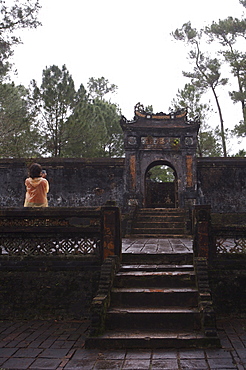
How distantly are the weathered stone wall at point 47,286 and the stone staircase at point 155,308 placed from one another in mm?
663

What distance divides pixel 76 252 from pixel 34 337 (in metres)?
1.52

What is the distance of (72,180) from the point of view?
17406 mm

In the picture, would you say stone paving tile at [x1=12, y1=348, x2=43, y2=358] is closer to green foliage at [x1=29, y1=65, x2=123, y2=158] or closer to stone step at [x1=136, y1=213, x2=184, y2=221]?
stone step at [x1=136, y1=213, x2=184, y2=221]

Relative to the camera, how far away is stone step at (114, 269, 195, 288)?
17.2 ft

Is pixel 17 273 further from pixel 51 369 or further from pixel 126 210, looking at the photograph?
pixel 126 210

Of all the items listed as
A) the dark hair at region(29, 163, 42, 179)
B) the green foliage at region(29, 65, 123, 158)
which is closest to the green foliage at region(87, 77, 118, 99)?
the green foliage at region(29, 65, 123, 158)

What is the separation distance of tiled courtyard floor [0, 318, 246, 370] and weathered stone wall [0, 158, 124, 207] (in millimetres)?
12490

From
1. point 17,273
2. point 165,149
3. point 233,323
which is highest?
point 165,149

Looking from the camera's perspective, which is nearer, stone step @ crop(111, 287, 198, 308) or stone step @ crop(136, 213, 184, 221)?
stone step @ crop(111, 287, 198, 308)

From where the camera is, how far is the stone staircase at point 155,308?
4.16 m

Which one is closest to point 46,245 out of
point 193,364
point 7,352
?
point 7,352

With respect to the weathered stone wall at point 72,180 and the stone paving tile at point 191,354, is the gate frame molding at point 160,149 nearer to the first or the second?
the weathered stone wall at point 72,180

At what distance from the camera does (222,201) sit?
17.0 m

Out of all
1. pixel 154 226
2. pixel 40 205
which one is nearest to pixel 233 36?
pixel 154 226
